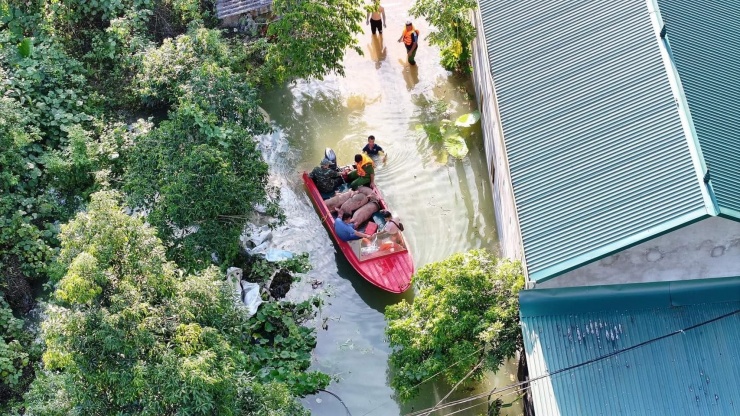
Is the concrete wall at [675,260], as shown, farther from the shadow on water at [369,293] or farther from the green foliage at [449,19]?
the green foliage at [449,19]

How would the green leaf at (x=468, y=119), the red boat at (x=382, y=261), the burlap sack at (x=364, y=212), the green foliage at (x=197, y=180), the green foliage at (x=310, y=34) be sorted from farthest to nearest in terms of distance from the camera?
the green leaf at (x=468, y=119) < the green foliage at (x=310, y=34) < the burlap sack at (x=364, y=212) < the red boat at (x=382, y=261) < the green foliage at (x=197, y=180)

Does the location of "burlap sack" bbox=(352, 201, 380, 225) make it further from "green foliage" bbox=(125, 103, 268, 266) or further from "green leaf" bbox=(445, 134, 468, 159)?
"green leaf" bbox=(445, 134, 468, 159)

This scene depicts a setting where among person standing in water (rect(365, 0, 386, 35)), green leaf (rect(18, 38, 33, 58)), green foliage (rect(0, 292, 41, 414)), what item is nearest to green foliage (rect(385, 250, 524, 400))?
green foliage (rect(0, 292, 41, 414))

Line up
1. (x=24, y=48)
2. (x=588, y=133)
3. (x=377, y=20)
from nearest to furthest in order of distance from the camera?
(x=588, y=133), (x=24, y=48), (x=377, y=20)

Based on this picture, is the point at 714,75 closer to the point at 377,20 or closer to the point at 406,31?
the point at 406,31

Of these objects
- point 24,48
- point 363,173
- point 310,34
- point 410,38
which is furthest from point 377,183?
point 24,48

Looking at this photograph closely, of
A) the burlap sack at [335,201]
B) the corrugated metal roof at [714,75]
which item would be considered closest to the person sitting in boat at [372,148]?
the burlap sack at [335,201]
